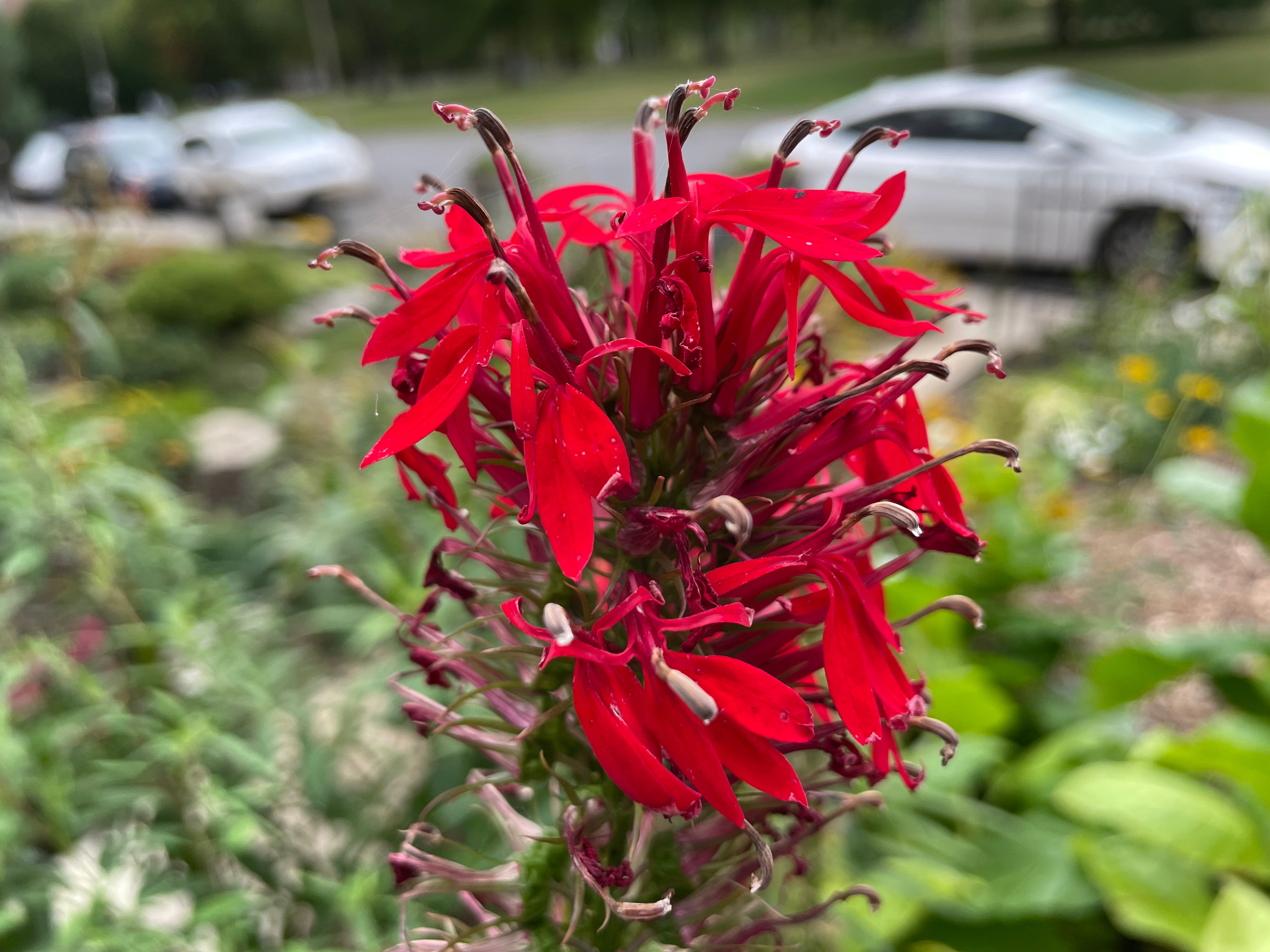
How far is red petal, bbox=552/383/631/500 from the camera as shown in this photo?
59cm

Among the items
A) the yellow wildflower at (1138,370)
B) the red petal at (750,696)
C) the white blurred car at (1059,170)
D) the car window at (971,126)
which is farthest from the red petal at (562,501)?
the car window at (971,126)

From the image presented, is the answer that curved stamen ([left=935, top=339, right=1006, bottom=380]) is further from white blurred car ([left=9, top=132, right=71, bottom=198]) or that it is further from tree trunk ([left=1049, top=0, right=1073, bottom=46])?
white blurred car ([left=9, top=132, right=71, bottom=198])

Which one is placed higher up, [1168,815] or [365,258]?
[365,258]

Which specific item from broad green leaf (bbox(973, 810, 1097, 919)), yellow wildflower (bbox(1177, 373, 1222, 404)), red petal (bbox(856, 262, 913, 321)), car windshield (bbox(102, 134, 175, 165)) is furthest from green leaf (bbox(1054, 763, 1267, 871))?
car windshield (bbox(102, 134, 175, 165))

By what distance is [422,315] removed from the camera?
26.7 inches

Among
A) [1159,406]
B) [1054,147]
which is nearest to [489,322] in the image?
[1159,406]

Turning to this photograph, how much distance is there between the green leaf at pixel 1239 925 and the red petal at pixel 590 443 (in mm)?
1877

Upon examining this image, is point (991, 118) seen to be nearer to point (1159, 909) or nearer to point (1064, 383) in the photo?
point (1064, 383)

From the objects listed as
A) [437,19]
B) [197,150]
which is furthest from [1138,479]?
[197,150]

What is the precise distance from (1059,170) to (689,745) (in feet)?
22.6

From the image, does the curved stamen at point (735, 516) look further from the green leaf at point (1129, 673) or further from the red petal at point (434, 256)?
the green leaf at point (1129, 673)

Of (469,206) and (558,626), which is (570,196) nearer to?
(469,206)

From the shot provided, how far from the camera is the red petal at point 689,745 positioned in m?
0.59

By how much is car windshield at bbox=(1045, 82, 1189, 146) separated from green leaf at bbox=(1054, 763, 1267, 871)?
17.7 feet
